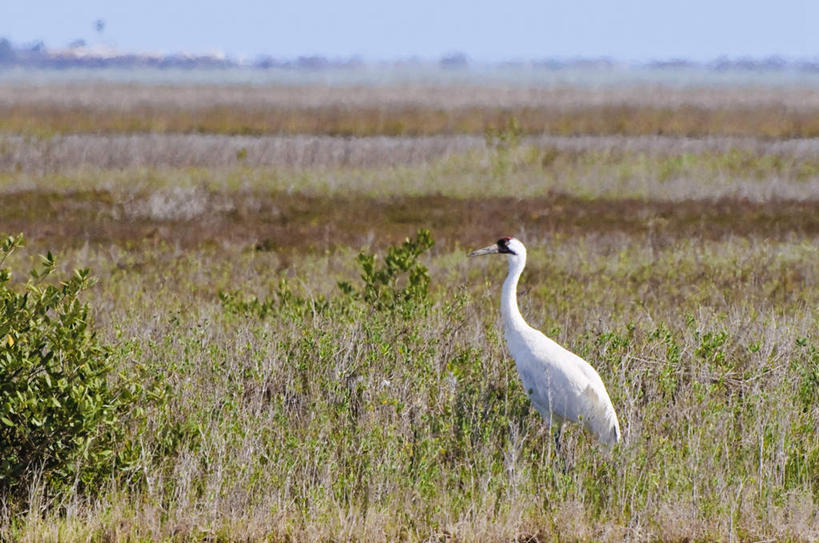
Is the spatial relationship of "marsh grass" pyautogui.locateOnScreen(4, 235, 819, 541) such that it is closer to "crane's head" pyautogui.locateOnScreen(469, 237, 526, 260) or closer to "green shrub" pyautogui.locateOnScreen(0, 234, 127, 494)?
"green shrub" pyautogui.locateOnScreen(0, 234, 127, 494)

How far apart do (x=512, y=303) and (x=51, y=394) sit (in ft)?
9.42

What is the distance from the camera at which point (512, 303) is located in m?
6.64

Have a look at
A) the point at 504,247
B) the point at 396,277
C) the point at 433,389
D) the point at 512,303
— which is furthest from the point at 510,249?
the point at 396,277

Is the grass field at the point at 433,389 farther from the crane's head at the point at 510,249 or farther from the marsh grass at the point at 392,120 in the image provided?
the marsh grass at the point at 392,120

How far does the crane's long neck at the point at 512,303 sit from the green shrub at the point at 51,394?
96.6 inches

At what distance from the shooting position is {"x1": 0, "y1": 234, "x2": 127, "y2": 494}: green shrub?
5.27m

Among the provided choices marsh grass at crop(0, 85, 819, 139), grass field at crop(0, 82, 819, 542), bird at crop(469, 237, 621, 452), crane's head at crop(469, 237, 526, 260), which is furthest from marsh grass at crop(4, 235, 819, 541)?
marsh grass at crop(0, 85, 819, 139)

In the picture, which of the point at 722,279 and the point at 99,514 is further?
the point at 722,279

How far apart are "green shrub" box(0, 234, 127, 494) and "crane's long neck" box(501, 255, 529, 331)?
245 centimetres

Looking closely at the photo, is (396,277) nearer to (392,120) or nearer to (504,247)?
(504,247)

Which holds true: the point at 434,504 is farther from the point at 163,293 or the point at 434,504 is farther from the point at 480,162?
the point at 480,162

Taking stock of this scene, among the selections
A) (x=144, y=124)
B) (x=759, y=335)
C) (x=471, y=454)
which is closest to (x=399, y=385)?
(x=471, y=454)

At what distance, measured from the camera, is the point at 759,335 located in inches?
307

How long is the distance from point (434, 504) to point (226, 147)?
22.9m
